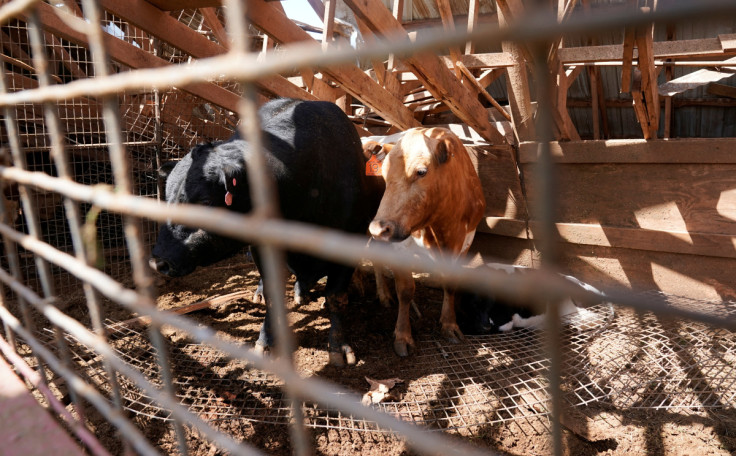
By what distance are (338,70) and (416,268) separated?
2987 millimetres

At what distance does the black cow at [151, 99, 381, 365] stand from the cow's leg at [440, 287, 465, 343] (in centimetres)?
82

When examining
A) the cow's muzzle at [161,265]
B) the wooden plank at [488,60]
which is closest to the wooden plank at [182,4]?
the cow's muzzle at [161,265]

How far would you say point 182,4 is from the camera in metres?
3.11

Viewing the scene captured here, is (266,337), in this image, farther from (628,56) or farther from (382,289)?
(628,56)

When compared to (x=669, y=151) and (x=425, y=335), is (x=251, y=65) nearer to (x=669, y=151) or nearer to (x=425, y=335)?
(x=425, y=335)

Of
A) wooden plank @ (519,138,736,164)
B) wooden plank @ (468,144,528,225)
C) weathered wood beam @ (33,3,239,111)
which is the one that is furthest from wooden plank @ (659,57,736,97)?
weathered wood beam @ (33,3,239,111)

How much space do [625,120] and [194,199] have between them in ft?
21.8

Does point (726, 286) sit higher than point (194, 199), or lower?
lower

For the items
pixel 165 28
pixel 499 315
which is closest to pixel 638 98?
pixel 499 315

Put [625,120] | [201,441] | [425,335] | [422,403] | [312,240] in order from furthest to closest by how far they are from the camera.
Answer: [625,120]
[425,335]
[422,403]
[201,441]
[312,240]

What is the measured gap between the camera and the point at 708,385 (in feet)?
8.42

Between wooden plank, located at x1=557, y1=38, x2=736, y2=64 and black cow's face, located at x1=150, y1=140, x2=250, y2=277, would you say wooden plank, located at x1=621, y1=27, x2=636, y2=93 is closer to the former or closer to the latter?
wooden plank, located at x1=557, y1=38, x2=736, y2=64

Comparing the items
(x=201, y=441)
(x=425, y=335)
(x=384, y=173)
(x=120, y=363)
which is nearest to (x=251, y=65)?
(x=120, y=363)

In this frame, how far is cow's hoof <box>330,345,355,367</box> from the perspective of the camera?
3225mm
